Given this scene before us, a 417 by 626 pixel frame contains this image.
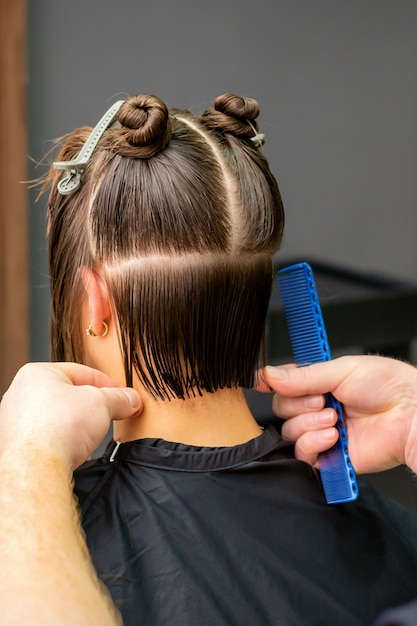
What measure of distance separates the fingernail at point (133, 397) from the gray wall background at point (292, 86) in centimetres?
142

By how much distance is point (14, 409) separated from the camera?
963mm

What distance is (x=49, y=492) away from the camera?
87 cm

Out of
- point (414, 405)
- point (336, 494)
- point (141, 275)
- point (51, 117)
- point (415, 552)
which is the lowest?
point (415, 552)

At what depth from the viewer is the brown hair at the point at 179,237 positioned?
105cm

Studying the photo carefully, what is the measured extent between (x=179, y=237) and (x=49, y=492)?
0.37 metres

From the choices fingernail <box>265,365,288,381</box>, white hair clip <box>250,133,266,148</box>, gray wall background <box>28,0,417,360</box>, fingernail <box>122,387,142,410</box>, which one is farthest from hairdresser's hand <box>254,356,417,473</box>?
gray wall background <box>28,0,417,360</box>

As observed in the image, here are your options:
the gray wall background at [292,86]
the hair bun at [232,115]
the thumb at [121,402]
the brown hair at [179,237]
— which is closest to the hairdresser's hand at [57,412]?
the thumb at [121,402]

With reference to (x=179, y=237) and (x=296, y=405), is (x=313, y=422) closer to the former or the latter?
(x=296, y=405)

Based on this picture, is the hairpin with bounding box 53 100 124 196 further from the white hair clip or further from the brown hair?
the white hair clip

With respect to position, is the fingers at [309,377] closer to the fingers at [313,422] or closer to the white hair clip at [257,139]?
the fingers at [313,422]

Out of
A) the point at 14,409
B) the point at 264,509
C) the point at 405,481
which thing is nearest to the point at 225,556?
the point at 264,509

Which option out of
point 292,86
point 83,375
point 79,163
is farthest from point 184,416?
point 292,86

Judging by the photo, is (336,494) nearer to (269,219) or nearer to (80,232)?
(269,219)

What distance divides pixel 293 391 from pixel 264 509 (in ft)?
0.63
